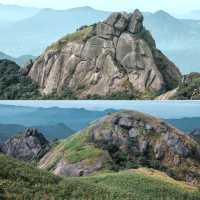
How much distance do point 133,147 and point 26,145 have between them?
19.8 m

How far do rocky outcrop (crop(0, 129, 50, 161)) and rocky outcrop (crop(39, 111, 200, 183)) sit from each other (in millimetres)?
10998

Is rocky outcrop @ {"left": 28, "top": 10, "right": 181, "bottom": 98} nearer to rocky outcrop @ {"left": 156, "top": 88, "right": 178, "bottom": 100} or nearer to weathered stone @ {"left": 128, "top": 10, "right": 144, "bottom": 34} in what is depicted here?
weathered stone @ {"left": 128, "top": 10, "right": 144, "bottom": 34}

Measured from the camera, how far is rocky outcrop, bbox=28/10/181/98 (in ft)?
416

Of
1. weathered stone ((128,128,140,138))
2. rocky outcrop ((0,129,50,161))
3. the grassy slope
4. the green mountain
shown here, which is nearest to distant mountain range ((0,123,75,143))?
rocky outcrop ((0,129,50,161))

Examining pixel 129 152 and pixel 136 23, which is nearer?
pixel 129 152

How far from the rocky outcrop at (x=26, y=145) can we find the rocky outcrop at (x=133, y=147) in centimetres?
1100

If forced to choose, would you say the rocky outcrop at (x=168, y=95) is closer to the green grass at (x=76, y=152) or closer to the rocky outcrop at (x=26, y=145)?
the rocky outcrop at (x=26, y=145)

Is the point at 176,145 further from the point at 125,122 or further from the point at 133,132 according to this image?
the point at 125,122

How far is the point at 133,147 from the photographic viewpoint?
5400 cm

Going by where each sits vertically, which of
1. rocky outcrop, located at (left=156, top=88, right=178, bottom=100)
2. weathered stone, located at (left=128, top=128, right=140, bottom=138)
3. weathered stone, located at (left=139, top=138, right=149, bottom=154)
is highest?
weathered stone, located at (left=128, top=128, right=140, bottom=138)

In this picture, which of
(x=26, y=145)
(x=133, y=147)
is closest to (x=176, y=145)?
(x=133, y=147)

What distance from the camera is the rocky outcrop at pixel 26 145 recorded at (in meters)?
67.3

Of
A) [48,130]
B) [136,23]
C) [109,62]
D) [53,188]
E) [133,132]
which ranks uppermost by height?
[136,23]

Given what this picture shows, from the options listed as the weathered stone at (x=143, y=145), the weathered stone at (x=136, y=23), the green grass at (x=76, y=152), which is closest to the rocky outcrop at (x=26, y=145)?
the green grass at (x=76, y=152)
